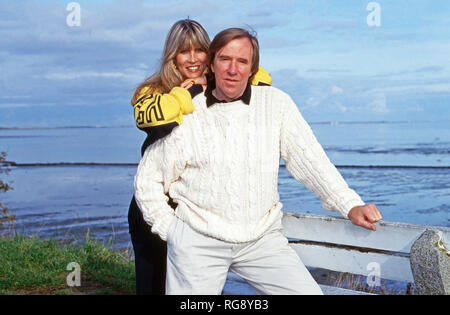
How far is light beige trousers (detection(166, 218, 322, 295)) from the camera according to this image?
3068 millimetres

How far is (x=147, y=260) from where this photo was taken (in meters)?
3.60

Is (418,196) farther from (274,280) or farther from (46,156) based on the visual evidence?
(46,156)

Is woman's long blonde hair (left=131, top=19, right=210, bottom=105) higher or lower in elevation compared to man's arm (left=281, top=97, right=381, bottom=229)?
higher

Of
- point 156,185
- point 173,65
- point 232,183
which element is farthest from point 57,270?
point 232,183

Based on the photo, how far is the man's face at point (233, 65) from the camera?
122 inches

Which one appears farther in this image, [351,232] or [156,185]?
[351,232]

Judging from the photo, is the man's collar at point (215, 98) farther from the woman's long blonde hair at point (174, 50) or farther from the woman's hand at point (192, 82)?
the woman's long blonde hair at point (174, 50)

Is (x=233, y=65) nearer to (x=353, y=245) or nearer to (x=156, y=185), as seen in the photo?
(x=156, y=185)

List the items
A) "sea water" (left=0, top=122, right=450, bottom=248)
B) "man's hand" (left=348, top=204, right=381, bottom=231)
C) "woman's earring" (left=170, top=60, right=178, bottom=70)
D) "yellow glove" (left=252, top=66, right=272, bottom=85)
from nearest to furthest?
"man's hand" (left=348, top=204, right=381, bottom=231) < "yellow glove" (left=252, top=66, right=272, bottom=85) < "woman's earring" (left=170, top=60, right=178, bottom=70) < "sea water" (left=0, top=122, right=450, bottom=248)

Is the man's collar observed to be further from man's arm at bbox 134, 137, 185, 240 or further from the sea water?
the sea water

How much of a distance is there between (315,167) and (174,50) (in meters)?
1.23

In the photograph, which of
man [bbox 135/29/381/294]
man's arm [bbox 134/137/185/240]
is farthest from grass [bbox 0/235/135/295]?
man [bbox 135/29/381/294]

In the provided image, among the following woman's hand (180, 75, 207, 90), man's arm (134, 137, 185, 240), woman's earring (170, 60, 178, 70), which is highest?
woman's earring (170, 60, 178, 70)
